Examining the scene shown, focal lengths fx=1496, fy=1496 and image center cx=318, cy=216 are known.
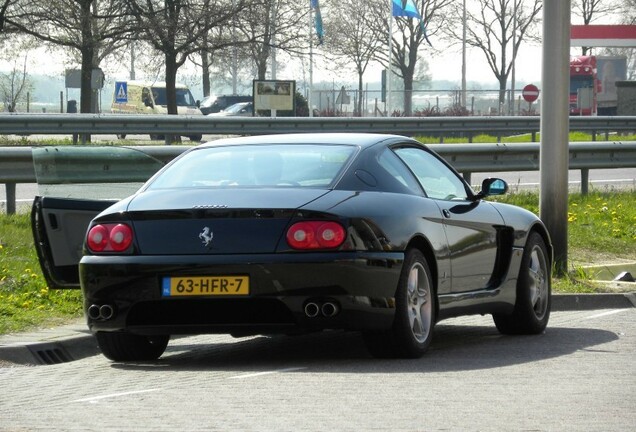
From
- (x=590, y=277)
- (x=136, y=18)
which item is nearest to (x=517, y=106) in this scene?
(x=136, y=18)

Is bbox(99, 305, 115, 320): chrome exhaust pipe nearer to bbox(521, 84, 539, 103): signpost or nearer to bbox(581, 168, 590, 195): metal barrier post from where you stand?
bbox(581, 168, 590, 195): metal barrier post

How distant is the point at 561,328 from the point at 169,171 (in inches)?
118

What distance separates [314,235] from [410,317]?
782mm

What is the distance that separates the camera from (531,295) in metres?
9.52

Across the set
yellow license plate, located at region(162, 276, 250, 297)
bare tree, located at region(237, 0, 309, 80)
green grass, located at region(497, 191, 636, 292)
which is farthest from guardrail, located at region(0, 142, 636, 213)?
bare tree, located at region(237, 0, 309, 80)

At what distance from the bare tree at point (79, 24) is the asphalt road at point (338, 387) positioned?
96.9 ft

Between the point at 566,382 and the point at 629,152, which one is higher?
the point at 629,152

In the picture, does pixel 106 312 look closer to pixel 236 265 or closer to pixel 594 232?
pixel 236 265

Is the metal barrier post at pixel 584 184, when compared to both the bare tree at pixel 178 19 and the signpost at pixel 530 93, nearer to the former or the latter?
the bare tree at pixel 178 19

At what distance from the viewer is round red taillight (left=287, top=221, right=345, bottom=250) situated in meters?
7.51

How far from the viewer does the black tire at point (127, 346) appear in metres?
8.10

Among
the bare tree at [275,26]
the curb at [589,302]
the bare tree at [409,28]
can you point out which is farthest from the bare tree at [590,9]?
the curb at [589,302]

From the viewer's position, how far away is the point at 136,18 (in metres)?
39.7

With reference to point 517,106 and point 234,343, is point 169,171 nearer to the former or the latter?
point 234,343
